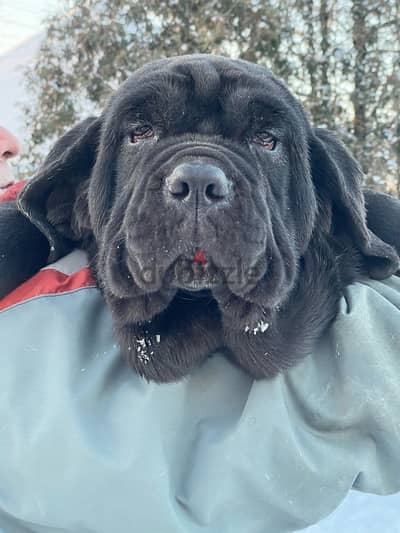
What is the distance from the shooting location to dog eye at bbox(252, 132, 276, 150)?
5.20ft

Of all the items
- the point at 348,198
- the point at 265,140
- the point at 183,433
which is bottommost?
the point at 183,433

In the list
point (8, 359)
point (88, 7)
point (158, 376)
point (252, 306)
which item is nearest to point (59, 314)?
point (8, 359)

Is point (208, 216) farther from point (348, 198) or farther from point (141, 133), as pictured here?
point (348, 198)

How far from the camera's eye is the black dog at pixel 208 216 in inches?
51.6

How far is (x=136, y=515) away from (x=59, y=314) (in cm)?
51

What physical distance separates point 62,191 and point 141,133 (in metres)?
0.35

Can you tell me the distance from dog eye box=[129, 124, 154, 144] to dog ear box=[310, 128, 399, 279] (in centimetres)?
50

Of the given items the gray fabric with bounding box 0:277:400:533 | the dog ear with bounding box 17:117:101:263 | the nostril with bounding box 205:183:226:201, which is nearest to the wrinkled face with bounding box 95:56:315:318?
the nostril with bounding box 205:183:226:201

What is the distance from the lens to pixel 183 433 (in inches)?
58.4

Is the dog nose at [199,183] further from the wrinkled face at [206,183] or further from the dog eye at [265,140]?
the dog eye at [265,140]

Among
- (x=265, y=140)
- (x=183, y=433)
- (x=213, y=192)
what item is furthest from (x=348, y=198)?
(x=183, y=433)

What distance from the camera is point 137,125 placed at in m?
1.58

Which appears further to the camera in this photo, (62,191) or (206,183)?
(62,191)

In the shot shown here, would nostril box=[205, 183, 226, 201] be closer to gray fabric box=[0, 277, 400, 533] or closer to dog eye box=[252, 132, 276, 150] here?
dog eye box=[252, 132, 276, 150]
